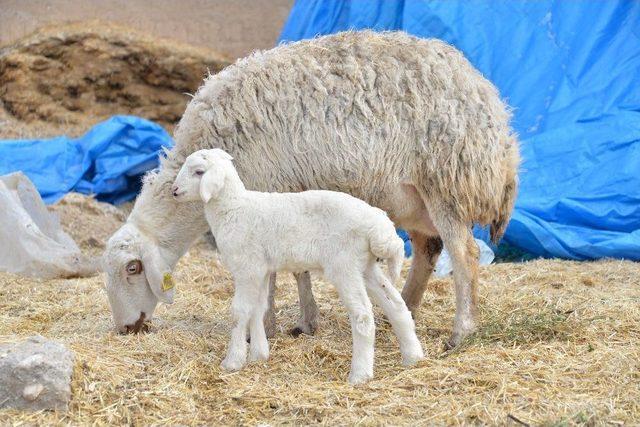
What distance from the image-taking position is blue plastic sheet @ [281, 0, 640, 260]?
819cm

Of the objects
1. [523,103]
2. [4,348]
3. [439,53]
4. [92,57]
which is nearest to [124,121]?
[92,57]

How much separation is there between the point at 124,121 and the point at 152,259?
4.31 metres

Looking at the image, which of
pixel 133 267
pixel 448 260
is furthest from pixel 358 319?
pixel 448 260

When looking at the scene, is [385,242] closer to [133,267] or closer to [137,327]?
[133,267]

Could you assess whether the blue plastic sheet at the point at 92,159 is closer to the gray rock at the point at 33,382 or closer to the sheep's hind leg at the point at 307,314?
the sheep's hind leg at the point at 307,314

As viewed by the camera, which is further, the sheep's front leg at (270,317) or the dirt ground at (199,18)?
the dirt ground at (199,18)

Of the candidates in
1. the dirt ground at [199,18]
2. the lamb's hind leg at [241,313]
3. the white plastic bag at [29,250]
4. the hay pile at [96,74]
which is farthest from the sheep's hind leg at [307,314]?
the dirt ground at [199,18]

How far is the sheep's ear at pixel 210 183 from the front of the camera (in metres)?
4.76

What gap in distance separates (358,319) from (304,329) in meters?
1.29

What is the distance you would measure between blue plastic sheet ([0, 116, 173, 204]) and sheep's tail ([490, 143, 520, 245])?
4398 mm

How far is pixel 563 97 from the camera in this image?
8664mm

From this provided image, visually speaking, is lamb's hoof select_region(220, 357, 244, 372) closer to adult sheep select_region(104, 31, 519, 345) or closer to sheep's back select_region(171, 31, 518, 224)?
adult sheep select_region(104, 31, 519, 345)

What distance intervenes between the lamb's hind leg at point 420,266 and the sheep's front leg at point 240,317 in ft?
5.25

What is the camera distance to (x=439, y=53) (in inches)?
231
